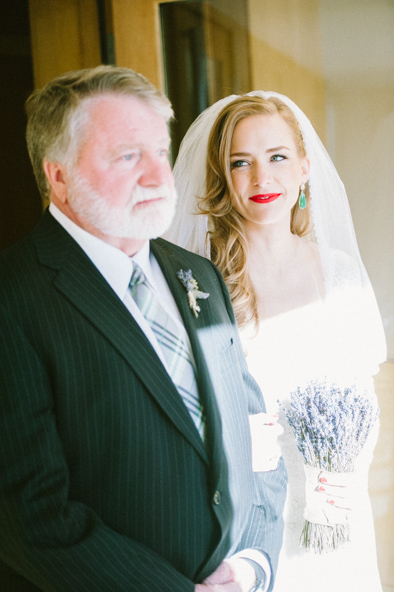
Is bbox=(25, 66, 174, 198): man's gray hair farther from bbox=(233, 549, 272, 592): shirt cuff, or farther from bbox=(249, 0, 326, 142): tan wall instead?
bbox=(233, 549, 272, 592): shirt cuff

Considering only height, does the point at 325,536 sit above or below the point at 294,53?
below

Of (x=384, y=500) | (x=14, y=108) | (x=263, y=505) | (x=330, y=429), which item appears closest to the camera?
(x=263, y=505)

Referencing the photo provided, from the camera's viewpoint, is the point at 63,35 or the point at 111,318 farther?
the point at 63,35

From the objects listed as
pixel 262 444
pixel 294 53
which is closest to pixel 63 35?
pixel 294 53

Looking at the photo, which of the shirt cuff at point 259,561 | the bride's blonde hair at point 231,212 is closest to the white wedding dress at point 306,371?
the bride's blonde hair at point 231,212

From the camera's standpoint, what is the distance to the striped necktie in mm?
1277

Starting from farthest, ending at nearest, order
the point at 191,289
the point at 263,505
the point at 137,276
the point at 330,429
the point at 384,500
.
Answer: the point at 384,500 < the point at 330,429 < the point at 263,505 < the point at 191,289 < the point at 137,276

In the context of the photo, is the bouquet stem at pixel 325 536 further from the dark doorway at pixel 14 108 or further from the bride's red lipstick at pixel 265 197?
the dark doorway at pixel 14 108

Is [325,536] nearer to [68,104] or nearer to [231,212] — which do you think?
[231,212]

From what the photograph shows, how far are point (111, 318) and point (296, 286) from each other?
2.65 ft

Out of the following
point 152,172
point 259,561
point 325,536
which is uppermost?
point 152,172

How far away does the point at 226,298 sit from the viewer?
1.56m

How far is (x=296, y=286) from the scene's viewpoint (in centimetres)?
183

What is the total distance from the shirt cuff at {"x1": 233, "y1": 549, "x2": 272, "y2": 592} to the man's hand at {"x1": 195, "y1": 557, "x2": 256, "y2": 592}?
0.01 metres
